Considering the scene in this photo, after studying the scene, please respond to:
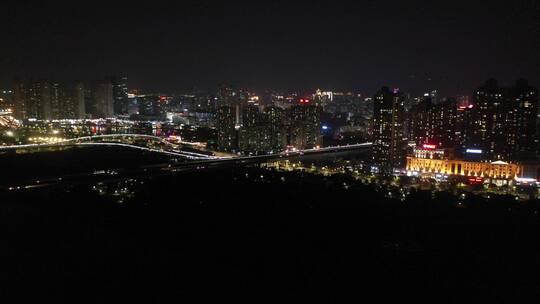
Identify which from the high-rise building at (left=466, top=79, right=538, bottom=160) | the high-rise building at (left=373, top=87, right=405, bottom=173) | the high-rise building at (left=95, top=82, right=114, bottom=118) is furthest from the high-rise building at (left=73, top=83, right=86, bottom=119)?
the high-rise building at (left=466, top=79, right=538, bottom=160)

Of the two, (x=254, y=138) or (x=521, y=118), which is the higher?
(x=521, y=118)

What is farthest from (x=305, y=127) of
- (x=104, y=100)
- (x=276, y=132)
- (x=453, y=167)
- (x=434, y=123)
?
(x=104, y=100)

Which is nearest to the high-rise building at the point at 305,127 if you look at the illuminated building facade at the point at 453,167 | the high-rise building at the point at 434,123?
the high-rise building at the point at 434,123

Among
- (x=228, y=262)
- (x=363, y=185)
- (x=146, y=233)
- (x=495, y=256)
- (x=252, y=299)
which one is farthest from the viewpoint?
(x=363, y=185)

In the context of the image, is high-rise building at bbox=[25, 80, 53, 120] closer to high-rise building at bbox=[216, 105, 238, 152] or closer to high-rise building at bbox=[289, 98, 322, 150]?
high-rise building at bbox=[216, 105, 238, 152]

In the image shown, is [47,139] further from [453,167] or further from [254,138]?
[453,167]

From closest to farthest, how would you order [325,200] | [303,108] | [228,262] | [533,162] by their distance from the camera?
[228,262] < [325,200] < [533,162] < [303,108]

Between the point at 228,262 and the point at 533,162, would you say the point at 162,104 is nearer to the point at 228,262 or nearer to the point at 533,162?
the point at 533,162

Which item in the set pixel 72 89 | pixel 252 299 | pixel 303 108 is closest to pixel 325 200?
pixel 252 299
